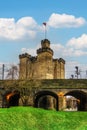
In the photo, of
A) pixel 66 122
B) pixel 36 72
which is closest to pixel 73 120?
pixel 66 122

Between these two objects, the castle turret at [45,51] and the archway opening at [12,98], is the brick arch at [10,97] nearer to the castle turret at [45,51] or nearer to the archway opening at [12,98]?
the archway opening at [12,98]

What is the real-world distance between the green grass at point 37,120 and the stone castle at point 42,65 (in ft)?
144

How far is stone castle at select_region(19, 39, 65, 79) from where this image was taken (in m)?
77.6

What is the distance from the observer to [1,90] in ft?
175

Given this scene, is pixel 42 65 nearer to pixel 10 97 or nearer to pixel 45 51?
pixel 45 51

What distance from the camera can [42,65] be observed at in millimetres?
78062

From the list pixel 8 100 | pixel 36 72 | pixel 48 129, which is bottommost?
pixel 48 129

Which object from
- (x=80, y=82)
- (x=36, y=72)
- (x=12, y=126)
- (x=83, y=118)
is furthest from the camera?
(x=36, y=72)

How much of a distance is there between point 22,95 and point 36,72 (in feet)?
96.3

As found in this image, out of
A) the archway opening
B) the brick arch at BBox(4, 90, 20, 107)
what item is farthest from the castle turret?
the brick arch at BBox(4, 90, 20, 107)

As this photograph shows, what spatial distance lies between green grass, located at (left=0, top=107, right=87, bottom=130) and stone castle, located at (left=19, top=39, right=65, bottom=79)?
144ft

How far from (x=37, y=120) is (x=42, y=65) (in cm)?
4874

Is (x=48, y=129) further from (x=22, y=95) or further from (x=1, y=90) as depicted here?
(x=1, y=90)

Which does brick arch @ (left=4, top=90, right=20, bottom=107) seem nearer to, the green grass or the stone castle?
the stone castle
